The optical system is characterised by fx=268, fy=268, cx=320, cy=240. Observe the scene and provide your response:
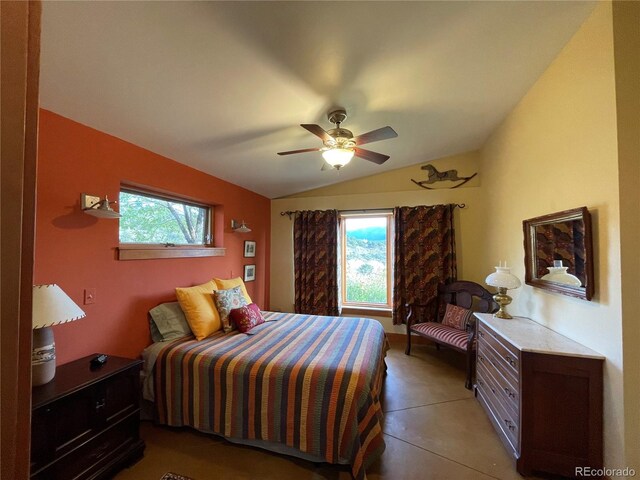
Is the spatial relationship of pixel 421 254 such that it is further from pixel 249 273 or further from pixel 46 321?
pixel 46 321

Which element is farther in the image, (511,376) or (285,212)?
(285,212)

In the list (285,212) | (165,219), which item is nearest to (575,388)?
(165,219)

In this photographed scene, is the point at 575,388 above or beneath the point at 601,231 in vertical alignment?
→ beneath

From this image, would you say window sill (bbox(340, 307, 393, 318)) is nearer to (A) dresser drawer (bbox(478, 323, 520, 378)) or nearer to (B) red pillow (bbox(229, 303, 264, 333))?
(A) dresser drawer (bbox(478, 323, 520, 378))

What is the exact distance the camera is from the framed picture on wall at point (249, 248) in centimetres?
400

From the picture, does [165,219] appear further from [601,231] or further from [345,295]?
[601,231]

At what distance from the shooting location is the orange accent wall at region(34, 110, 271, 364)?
5.75ft

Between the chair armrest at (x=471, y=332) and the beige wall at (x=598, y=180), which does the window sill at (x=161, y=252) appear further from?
the beige wall at (x=598, y=180)

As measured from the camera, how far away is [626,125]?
1.50 metres

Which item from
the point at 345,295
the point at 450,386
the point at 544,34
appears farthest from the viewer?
the point at 345,295

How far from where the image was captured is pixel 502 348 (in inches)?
79.7

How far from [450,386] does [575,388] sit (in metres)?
1.37

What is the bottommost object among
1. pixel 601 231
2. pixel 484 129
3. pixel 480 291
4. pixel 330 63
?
pixel 480 291

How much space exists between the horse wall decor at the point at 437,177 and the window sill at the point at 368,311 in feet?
6.57
